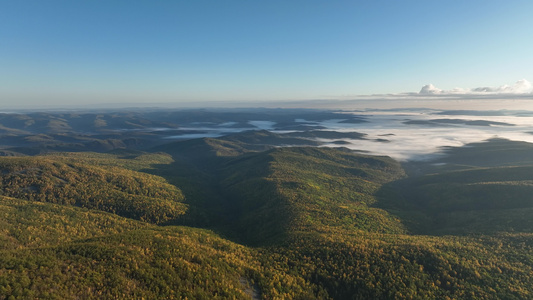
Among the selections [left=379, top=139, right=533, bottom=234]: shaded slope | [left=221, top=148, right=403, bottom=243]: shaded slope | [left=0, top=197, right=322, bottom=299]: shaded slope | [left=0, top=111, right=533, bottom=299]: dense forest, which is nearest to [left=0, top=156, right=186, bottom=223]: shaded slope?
[left=0, top=111, right=533, bottom=299]: dense forest

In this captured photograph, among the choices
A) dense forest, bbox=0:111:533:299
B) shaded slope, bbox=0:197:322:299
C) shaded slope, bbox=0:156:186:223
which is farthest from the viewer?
shaded slope, bbox=0:156:186:223

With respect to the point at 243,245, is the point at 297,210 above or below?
above

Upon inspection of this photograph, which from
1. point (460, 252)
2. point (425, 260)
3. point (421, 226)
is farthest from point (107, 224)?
point (421, 226)

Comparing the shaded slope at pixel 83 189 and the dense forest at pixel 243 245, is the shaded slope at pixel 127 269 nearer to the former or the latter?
the dense forest at pixel 243 245

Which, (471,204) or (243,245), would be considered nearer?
(243,245)

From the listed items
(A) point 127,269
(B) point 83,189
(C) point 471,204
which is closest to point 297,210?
(A) point 127,269

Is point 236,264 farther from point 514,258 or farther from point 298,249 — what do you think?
point 514,258

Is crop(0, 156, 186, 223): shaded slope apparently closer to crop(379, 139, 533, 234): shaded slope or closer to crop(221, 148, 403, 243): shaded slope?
crop(221, 148, 403, 243): shaded slope

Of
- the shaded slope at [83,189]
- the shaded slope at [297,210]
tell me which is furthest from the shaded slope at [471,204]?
the shaded slope at [83,189]

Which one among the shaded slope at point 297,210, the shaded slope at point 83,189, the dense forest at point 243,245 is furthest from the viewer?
the shaded slope at point 83,189

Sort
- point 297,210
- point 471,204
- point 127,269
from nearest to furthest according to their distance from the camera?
point 127,269 < point 297,210 < point 471,204

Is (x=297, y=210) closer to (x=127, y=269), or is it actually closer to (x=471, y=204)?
(x=127, y=269)
